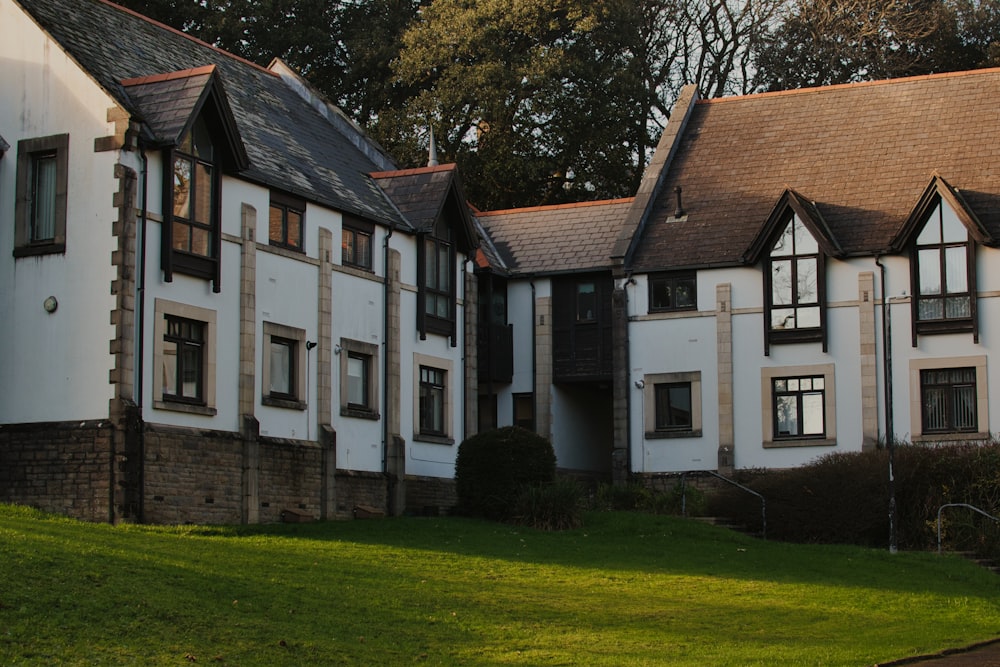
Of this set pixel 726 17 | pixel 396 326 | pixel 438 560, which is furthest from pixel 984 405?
pixel 726 17

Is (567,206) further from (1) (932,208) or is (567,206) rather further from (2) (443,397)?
(1) (932,208)

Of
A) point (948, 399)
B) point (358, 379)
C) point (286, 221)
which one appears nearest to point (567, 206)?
point (948, 399)

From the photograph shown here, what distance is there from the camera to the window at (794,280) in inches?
1588

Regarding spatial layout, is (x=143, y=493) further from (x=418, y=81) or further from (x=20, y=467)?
(x=418, y=81)

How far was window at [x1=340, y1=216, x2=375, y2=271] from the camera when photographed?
115ft

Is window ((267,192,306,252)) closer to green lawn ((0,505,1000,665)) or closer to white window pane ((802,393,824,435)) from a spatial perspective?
green lawn ((0,505,1000,665))

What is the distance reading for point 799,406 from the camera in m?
40.3

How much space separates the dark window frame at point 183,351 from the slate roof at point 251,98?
11.4 ft

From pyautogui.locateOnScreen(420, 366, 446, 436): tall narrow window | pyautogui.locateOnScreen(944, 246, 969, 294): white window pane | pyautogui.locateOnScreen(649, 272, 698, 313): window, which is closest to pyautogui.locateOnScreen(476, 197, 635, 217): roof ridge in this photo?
pyautogui.locateOnScreen(649, 272, 698, 313): window

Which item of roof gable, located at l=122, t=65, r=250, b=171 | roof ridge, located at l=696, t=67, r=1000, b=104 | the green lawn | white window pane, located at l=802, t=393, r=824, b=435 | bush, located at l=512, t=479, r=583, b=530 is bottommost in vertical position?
the green lawn

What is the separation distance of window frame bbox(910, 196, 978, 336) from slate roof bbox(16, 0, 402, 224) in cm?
1287

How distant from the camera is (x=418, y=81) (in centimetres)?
5356

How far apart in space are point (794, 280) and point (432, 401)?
985 cm

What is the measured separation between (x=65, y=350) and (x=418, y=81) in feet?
89.8
